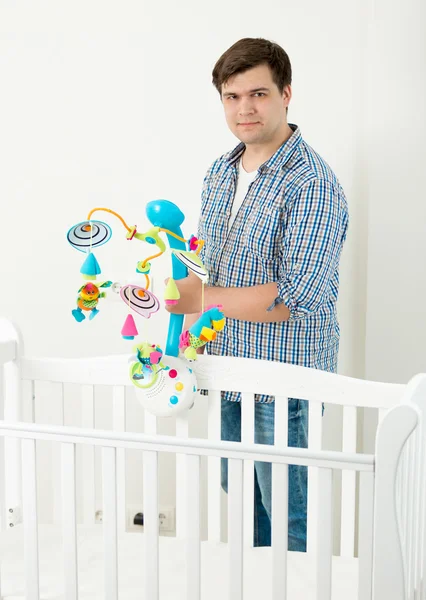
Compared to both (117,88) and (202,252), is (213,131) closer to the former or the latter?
(117,88)

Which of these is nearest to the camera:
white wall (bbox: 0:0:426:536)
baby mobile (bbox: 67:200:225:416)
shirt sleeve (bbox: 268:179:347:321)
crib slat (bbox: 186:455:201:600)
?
crib slat (bbox: 186:455:201:600)

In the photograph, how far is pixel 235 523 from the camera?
1102mm

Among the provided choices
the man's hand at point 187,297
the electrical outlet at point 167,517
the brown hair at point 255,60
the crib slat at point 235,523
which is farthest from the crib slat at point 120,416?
the brown hair at point 255,60

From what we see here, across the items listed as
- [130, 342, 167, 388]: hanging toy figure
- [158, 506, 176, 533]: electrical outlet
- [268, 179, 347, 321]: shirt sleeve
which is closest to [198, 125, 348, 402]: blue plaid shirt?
[268, 179, 347, 321]: shirt sleeve

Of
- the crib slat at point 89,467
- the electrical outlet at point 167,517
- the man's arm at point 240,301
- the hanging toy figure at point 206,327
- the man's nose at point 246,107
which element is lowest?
the electrical outlet at point 167,517

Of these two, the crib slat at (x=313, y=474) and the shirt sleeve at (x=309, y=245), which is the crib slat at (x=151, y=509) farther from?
the shirt sleeve at (x=309, y=245)

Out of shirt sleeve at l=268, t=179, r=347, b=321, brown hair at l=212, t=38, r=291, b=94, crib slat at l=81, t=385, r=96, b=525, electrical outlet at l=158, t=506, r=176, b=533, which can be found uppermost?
brown hair at l=212, t=38, r=291, b=94

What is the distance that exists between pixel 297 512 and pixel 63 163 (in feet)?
3.73

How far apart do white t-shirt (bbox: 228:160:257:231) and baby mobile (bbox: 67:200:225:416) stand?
0.61 feet

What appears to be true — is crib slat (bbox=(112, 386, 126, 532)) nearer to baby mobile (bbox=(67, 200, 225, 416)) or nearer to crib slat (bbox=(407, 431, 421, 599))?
baby mobile (bbox=(67, 200, 225, 416))

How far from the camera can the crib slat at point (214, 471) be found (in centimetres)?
149

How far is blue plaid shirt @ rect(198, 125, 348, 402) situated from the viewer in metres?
1.44

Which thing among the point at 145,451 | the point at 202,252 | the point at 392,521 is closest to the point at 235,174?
the point at 202,252

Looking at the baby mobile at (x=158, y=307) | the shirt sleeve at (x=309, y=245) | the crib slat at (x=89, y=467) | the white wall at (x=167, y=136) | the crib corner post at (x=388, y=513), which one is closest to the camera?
the crib corner post at (x=388, y=513)
